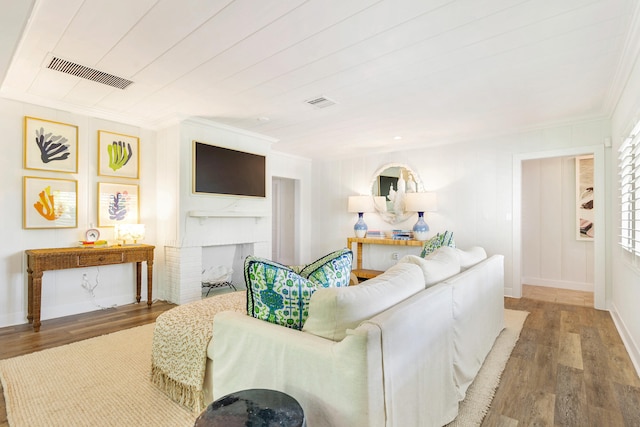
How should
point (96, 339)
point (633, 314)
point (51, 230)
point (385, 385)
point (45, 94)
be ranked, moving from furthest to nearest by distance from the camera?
1. point (51, 230)
2. point (45, 94)
3. point (96, 339)
4. point (633, 314)
5. point (385, 385)

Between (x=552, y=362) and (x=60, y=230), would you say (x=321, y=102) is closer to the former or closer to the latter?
(x=552, y=362)

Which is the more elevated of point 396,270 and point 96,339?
point 396,270

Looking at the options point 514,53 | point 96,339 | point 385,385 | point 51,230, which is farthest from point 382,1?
point 51,230

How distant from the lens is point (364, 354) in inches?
42.9

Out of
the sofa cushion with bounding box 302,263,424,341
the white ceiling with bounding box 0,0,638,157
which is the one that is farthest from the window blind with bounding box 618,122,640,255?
the sofa cushion with bounding box 302,263,424,341

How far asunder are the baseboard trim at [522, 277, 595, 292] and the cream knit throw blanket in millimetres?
5105

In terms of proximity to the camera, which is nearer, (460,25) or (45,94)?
(460,25)

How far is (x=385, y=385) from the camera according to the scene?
1179 millimetres

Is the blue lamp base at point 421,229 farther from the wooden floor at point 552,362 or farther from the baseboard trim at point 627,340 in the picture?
the baseboard trim at point 627,340

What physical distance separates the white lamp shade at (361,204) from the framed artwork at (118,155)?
324cm

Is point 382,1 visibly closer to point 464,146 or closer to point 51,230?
point 464,146

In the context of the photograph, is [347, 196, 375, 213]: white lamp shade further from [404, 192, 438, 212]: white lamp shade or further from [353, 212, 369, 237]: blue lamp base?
[404, 192, 438, 212]: white lamp shade

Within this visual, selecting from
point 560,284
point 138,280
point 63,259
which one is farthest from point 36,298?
point 560,284

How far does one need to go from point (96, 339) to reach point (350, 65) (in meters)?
3.16
